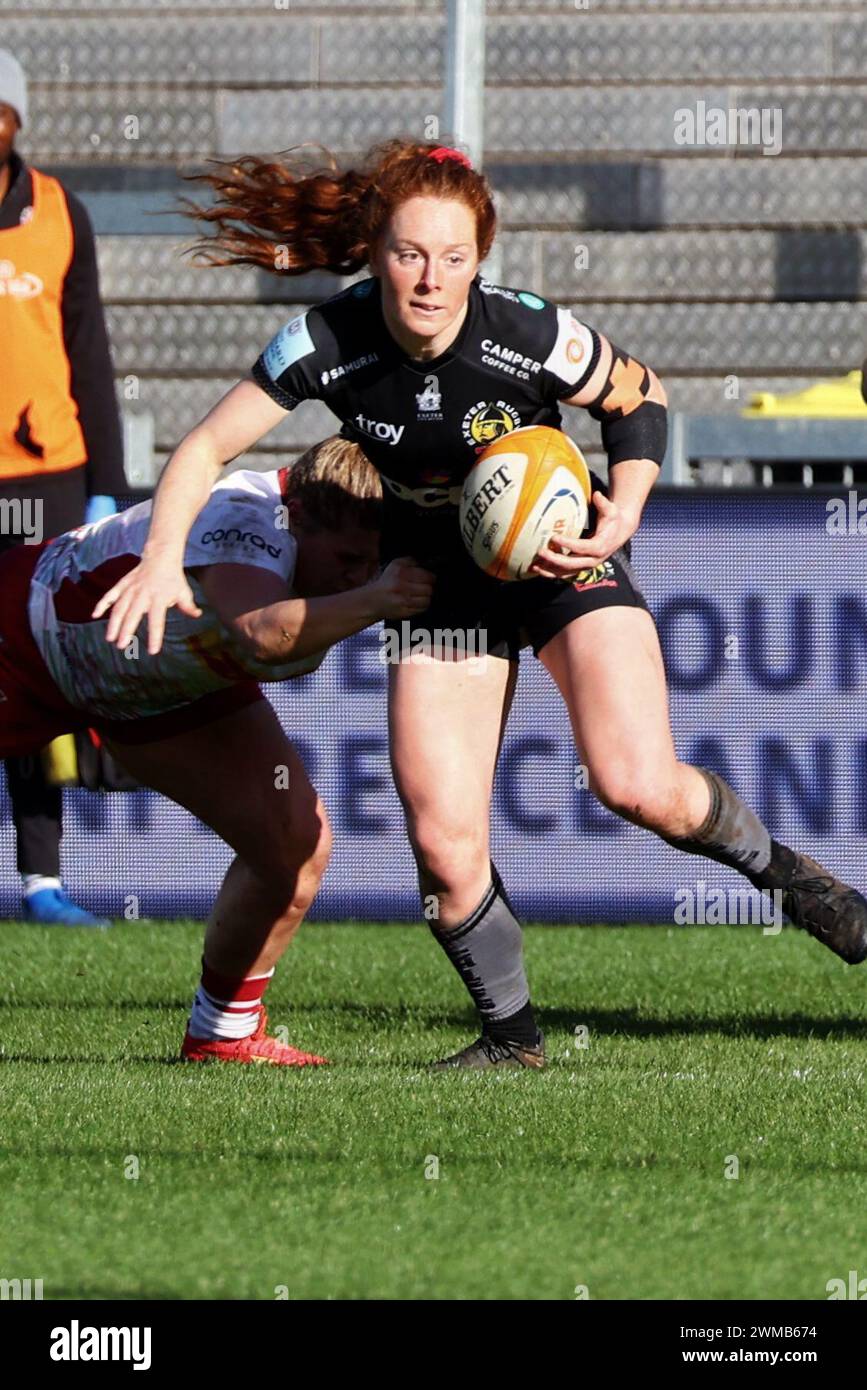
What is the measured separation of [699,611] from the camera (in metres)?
8.37

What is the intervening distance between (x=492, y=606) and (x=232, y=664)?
61 cm

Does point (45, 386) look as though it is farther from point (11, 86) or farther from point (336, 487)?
point (336, 487)

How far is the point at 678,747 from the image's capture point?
8383mm

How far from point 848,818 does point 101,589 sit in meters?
3.83

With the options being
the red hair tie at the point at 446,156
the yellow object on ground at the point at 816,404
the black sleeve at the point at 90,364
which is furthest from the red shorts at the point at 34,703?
the yellow object on ground at the point at 816,404

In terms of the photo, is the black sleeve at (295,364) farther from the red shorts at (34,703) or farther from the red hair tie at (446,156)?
the red shorts at (34,703)

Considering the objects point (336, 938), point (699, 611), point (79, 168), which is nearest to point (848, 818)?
point (699, 611)

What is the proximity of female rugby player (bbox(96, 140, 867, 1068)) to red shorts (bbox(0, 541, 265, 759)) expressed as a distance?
0.47m

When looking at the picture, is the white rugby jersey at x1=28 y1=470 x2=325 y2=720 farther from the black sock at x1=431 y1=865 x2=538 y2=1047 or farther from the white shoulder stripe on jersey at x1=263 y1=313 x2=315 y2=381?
the black sock at x1=431 y1=865 x2=538 y2=1047

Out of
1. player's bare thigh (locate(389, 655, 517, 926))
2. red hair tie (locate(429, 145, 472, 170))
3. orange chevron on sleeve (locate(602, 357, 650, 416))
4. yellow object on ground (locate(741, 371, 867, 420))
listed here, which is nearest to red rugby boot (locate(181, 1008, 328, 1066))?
player's bare thigh (locate(389, 655, 517, 926))

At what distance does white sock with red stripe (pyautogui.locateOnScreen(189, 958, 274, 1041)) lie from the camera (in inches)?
223

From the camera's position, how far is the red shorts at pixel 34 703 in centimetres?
535

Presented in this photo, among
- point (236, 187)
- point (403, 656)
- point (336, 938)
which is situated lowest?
point (336, 938)

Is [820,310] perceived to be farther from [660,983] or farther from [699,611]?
[660,983]
